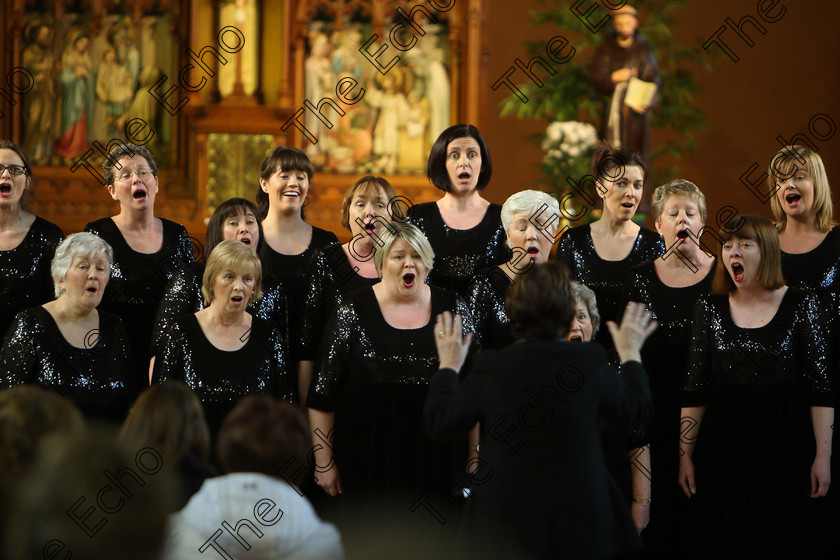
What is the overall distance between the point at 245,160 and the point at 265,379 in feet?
10.7

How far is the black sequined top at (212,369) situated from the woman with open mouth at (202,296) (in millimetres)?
77

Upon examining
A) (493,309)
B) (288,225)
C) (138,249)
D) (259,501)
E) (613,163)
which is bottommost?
(259,501)

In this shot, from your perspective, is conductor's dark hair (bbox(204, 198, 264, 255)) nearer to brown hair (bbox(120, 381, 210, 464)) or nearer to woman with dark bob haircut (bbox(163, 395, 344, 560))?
brown hair (bbox(120, 381, 210, 464))

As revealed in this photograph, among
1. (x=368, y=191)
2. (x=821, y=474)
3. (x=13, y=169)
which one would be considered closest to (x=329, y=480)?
(x=368, y=191)

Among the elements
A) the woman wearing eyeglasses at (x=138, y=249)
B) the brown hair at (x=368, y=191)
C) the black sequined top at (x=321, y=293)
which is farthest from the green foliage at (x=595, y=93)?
the woman wearing eyeglasses at (x=138, y=249)

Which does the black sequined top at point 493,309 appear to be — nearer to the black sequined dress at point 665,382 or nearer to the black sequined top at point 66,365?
the black sequined dress at point 665,382

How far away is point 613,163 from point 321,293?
4.35ft

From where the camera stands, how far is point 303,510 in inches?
94.7

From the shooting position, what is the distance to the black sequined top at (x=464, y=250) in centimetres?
447

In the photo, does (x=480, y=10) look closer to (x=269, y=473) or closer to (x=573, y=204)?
(x=573, y=204)

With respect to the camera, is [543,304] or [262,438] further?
[543,304]

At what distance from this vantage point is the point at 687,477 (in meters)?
4.04

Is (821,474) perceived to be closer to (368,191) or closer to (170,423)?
(368,191)

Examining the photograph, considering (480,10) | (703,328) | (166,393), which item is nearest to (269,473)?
(166,393)
